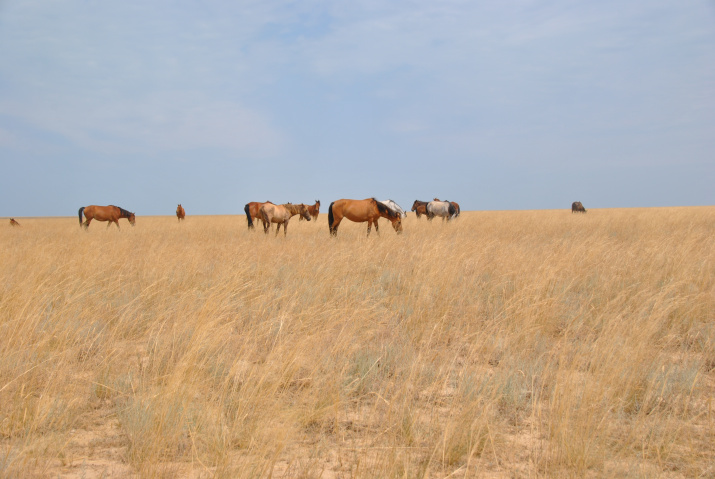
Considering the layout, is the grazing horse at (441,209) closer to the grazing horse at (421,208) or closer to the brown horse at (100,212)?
the grazing horse at (421,208)

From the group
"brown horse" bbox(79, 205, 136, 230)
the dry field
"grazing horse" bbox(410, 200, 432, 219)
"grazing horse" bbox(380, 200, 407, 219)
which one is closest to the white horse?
"grazing horse" bbox(380, 200, 407, 219)

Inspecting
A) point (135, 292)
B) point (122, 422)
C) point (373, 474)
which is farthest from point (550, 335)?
point (135, 292)

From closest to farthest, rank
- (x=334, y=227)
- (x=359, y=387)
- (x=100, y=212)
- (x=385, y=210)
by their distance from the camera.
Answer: (x=359, y=387) → (x=385, y=210) → (x=334, y=227) → (x=100, y=212)

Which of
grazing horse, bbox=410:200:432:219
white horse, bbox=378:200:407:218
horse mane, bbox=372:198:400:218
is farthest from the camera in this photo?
grazing horse, bbox=410:200:432:219

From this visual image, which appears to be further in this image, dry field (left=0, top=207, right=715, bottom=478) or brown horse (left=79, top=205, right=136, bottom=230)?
brown horse (left=79, top=205, right=136, bottom=230)

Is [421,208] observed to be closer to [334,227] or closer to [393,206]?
[393,206]

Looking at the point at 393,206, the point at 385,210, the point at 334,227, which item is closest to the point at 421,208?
the point at 393,206

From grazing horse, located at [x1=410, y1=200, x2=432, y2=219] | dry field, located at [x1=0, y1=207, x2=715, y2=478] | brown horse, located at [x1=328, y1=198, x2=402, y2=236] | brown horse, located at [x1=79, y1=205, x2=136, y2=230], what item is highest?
grazing horse, located at [x1=410, y1=200, x2=432, y2=219]

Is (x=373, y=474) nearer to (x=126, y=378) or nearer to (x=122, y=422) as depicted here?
(x=122, y=422)

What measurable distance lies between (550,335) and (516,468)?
2.32m

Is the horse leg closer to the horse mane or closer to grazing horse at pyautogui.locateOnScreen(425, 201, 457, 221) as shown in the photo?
the horse mane

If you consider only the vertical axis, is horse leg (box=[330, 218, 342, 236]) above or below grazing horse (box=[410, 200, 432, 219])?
below

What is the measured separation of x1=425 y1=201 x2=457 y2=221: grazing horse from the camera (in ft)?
93.9

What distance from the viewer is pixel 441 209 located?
94.6 ft
